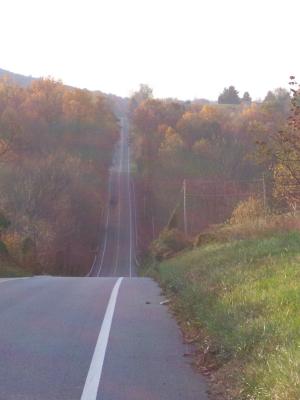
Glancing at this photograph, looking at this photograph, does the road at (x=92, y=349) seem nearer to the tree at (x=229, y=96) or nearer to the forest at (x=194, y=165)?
the forest at (x=194, y=165)

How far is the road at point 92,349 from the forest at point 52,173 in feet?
96.6

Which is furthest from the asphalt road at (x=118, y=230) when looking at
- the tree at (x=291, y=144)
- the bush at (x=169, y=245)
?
the tree at (x=291, y=144)

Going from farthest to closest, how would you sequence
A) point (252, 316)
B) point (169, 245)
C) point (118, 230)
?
point (118, 230), point (169, 245), point (252, 316)

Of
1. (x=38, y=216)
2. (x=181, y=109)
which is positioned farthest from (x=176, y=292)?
(x=181, y=109)

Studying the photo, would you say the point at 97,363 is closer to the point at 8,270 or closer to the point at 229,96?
the point at 8,270

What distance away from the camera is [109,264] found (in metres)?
73.1

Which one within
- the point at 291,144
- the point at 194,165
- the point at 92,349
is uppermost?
the point at 291,144

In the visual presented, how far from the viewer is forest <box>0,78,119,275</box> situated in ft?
196

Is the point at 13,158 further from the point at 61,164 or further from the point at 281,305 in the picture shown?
the point at 281,305

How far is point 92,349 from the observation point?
30.8 ft

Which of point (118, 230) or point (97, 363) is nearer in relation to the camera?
point (97, 363)

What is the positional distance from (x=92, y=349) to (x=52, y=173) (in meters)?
59.5

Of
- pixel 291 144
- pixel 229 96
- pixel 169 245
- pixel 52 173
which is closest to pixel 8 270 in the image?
pixel 169 245

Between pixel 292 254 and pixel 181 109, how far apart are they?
275ft
